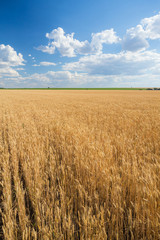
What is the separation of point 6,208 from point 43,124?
456cm

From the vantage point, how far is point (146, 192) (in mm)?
1622

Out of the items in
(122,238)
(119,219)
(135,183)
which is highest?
(135,183)

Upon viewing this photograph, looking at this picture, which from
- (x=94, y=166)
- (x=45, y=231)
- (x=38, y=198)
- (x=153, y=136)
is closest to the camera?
(x=45, y=231)

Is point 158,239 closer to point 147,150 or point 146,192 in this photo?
point 146,192

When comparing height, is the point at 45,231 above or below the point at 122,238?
above

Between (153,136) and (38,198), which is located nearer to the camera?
(38,198)

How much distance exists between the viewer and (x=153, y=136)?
14.0 feet

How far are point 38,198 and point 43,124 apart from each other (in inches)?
176

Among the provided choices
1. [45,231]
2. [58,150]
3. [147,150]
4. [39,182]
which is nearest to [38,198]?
[39,182]

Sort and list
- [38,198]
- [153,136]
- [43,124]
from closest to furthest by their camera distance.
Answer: [38,198]
[153,136]
[43,124]

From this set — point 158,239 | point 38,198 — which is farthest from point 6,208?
point 158,239

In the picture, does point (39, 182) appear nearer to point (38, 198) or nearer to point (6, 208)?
point (38, 198)

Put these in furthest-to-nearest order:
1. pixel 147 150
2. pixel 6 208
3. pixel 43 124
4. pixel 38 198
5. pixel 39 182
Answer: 1. pixel 43 124
2. pixel 147 150
3. pixel 39 182
4. pixel 38 198
5. pixel 6 208

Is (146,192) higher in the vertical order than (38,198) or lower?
higher
